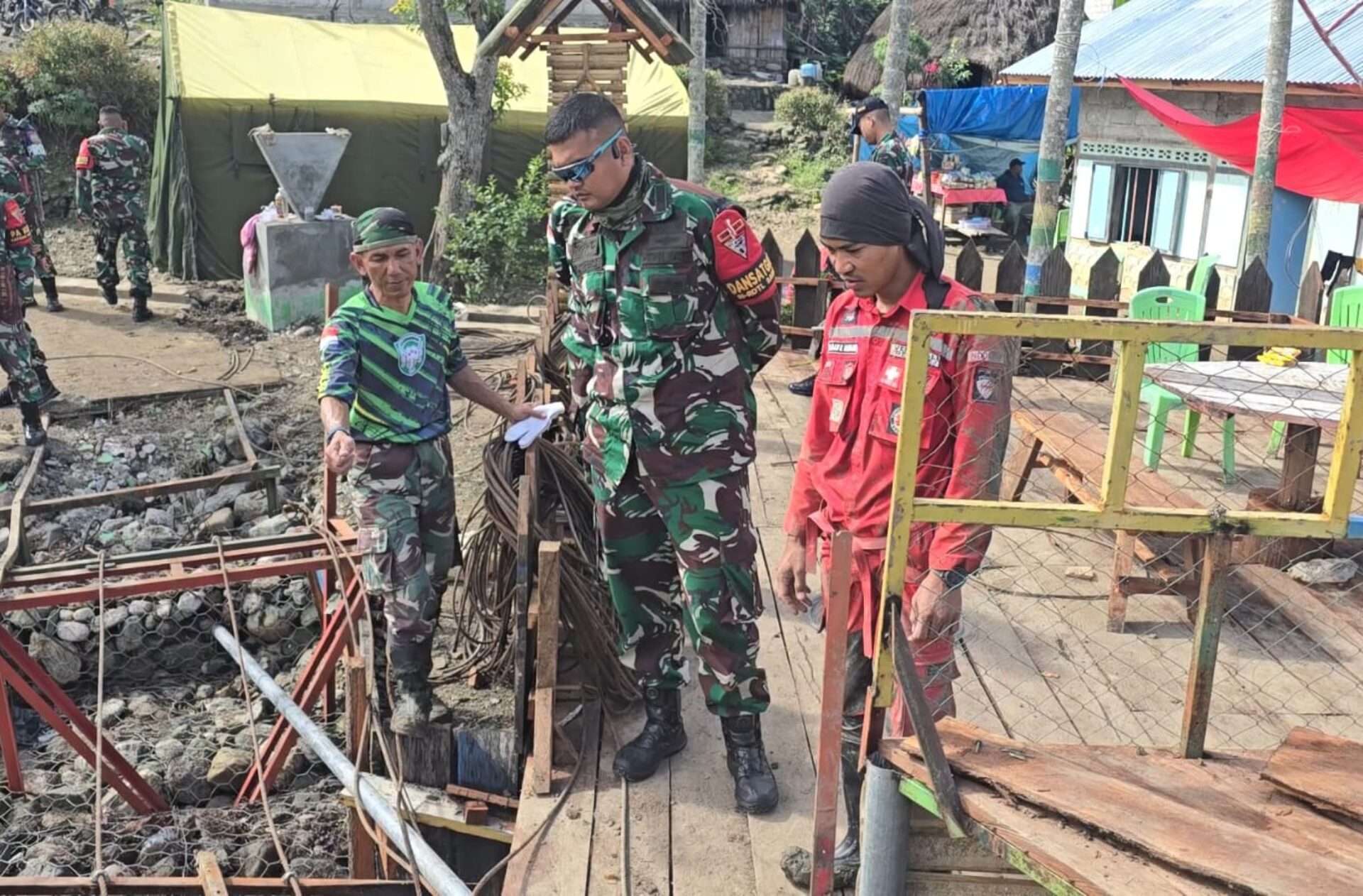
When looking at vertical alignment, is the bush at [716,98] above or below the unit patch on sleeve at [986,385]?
above

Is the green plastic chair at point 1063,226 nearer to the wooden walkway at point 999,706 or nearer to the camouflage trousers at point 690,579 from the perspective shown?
the wooden walkway at point 999,706

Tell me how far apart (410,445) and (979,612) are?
2.21 meters

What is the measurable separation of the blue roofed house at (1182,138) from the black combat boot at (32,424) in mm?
10082

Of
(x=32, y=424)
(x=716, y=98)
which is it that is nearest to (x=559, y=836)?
(x=32, y=424)

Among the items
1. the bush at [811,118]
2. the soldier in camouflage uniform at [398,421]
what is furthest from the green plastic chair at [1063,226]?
the soldier in camouflage uniform at [398,421]

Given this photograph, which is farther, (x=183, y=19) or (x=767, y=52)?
(x=767, y=52)

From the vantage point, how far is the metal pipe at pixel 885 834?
91.0 inches

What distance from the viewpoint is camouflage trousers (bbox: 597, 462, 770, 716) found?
3.21m

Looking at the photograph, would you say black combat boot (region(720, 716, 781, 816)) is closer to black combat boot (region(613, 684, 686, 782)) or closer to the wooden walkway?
the wooden walkway

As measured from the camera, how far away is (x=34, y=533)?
6766 mm

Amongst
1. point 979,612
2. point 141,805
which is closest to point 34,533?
point 141,805

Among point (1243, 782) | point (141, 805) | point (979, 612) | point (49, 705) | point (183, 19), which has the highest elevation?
point (183, 19)

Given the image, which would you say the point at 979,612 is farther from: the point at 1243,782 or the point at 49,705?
the point at 49,705

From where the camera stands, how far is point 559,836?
3.19 metres
